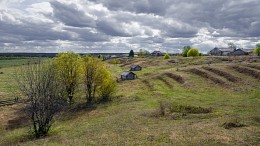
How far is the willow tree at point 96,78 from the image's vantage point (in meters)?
52.4

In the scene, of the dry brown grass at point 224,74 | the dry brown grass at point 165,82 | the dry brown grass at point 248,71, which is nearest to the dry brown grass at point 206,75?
the dry brown grass at point 224,74

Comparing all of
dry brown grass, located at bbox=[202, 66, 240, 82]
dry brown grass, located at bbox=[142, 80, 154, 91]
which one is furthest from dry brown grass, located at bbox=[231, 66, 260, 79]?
dry brown grass, located at bbox=[142, 80, 154, 91]

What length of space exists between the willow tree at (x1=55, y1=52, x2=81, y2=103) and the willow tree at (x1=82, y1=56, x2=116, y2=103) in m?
1.94

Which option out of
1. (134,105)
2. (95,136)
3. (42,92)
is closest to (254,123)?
(95,136)

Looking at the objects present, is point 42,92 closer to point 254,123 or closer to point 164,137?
point 164,137

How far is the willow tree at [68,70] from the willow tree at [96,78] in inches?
76.4

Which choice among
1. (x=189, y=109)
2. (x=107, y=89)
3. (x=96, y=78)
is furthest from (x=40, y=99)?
(x=107, y=89)

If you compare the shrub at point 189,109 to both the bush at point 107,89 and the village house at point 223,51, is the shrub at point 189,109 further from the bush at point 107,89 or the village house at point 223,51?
the village house at point 223,51

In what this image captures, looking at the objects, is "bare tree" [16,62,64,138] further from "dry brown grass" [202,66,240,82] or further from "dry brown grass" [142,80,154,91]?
"dry brown grass" [202,66,240,82]

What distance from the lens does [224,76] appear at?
225 ft

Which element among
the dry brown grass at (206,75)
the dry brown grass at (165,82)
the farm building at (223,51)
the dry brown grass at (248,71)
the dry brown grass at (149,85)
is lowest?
the dry brown grass at (149,85)

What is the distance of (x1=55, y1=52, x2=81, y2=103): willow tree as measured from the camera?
166 ft

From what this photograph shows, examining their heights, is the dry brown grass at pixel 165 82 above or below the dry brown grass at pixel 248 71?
below

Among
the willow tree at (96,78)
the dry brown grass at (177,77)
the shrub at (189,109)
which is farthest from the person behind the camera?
the dry brown grass at (177,77)
